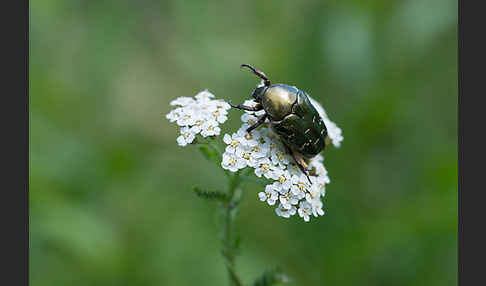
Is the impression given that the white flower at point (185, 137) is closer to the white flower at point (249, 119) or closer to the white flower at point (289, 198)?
the white flower at point (249, 119)

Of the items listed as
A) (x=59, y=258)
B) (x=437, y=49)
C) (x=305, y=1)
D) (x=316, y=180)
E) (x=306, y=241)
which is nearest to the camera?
(x=316, y=180)

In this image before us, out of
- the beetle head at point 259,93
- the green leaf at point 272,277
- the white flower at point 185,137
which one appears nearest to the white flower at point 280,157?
the beetle head at point 259,93

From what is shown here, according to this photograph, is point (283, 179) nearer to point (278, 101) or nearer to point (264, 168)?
point (264, 168)

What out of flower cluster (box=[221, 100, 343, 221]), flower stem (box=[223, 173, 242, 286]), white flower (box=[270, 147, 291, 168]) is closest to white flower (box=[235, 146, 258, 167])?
flower cluster (box=[221, 100, 343, 221])

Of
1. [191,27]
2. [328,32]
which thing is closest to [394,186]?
[328,32]

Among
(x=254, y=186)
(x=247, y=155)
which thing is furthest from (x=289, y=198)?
(x=254, y=186)

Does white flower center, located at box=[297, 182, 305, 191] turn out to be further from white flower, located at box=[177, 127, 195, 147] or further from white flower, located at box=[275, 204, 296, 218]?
white flower, located at box=[177, 127, 195, 147]

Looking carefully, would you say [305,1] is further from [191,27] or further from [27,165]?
[27,165]
